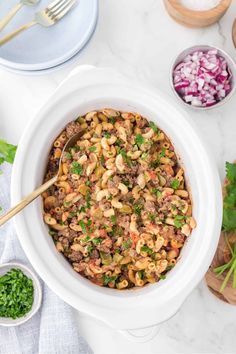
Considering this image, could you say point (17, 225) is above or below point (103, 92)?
below

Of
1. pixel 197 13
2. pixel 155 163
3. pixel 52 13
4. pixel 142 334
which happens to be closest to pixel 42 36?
pixel 52 13

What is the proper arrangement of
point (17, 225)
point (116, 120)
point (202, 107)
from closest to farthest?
point (17, 225), point (116, 120), point (202, 107)

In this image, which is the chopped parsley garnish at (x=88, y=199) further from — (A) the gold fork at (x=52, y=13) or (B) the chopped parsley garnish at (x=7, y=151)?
(A) the gold fork at (x=52, y=13)

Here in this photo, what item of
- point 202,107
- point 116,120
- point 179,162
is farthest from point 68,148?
point 202,107

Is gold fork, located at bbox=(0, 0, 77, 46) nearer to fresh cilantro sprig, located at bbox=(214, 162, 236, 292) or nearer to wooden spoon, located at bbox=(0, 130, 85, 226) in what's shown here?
wooden spoon, located at bbox=(0, 130, 85, 226)

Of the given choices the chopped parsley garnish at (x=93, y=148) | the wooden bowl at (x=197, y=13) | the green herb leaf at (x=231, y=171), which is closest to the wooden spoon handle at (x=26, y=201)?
the chopped parsley garnish at (x=93, y=148)

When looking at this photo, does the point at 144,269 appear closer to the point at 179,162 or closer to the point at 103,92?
the point at 179,162

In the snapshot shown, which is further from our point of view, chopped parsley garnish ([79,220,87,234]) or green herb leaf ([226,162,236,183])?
green herb leaf ([226,162,236,183])

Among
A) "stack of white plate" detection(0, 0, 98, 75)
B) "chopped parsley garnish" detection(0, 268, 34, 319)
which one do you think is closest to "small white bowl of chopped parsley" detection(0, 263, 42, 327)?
"chopped parsley garnish" detection(0, 268, 34, 319)
